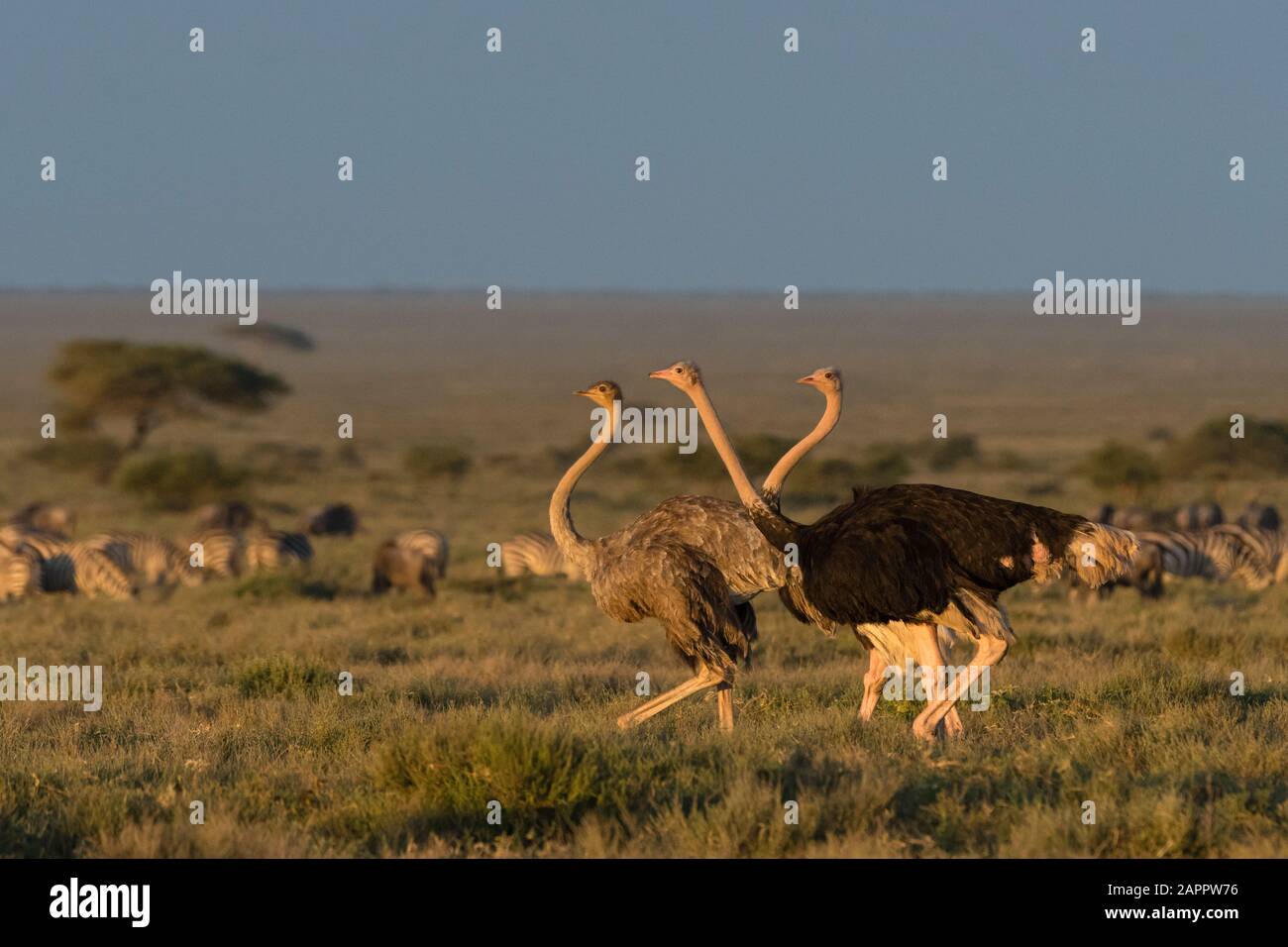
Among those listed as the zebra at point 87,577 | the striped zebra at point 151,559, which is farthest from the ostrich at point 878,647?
the striped zebra at point 151,559

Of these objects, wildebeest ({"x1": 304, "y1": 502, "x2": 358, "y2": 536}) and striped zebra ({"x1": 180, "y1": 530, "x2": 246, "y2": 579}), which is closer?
striped zebra ({"x1": 180, "y1": 530, "x2": 246, "y2": 579})

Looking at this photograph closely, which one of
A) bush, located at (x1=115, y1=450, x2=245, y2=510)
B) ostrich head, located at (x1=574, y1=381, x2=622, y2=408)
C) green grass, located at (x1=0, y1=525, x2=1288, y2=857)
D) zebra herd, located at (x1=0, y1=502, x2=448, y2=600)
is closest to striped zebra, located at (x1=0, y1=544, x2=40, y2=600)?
zebra herd, located at (x1=0, y1=502, x2=448, y2=600)

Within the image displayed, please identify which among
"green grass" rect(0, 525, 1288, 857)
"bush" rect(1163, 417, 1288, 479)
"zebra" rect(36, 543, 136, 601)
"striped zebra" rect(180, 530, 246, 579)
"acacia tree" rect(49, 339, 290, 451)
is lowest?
"green grass" rect(0, 525, 1288, 857)

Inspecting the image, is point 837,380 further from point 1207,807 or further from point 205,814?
point 205,814

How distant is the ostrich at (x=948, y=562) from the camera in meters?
7.81

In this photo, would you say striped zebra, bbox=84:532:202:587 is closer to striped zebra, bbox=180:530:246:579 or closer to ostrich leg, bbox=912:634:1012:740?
striped zebra, bbox=180:530:246:579

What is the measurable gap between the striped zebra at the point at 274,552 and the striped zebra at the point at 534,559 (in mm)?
2404

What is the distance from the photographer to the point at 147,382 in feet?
136

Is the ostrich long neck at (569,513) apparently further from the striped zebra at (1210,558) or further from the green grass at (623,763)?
the striped zebra at (1210,558)

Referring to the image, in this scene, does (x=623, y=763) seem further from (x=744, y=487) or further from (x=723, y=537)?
(x=744, y=487)

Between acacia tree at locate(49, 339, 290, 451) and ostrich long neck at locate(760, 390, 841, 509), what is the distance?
34.4 m

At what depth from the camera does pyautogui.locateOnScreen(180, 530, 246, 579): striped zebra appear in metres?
20.0

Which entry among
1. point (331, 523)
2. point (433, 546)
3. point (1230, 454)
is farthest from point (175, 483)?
point (1230, 454)

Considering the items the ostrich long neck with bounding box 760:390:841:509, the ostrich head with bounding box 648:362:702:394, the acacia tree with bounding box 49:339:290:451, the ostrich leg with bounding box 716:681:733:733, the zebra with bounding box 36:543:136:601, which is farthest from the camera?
the acacia tree with bounding box 49:339:290:451
